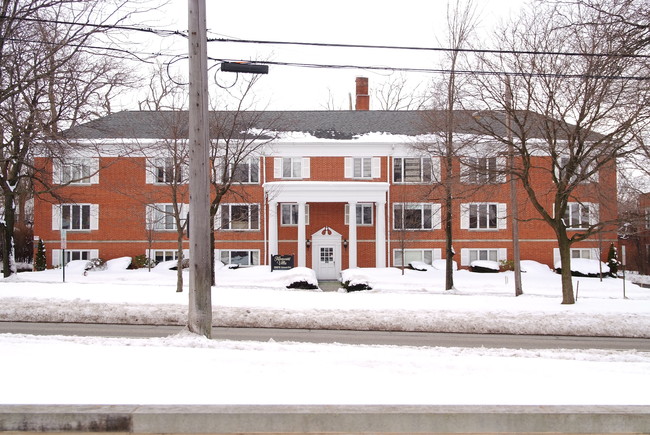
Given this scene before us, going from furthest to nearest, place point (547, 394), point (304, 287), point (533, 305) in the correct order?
point (304, 287), point (533, 305), point (547, 394)

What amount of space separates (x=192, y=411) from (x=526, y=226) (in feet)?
106

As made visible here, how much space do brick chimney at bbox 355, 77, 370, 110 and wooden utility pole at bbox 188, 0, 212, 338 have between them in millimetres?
32399

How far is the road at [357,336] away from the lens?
12.4 m

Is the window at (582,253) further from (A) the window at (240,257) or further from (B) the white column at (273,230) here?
(A) the window at (240,257)

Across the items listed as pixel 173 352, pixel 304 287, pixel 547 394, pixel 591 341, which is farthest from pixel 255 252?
pixel 547 394

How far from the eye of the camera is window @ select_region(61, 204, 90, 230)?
1319 inches

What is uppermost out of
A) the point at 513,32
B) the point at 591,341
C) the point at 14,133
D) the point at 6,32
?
the point at 513,32

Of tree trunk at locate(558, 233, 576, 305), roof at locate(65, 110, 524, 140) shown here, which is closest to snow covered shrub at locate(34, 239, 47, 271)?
roof at locate(65, 110, 524, 140)

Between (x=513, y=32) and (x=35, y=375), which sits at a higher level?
(x=513, y=32)

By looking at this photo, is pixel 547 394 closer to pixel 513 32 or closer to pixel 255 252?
pixel 513 32

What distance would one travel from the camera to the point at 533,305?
17.1 m

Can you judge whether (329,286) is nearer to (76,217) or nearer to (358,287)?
(358,287)

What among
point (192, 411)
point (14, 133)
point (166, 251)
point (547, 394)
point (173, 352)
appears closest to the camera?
point (192, 411)

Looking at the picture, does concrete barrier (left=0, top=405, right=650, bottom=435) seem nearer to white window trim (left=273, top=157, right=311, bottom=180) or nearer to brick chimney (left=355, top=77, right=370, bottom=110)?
white window trim (left=273, top=157, right=311, bottom=180)
